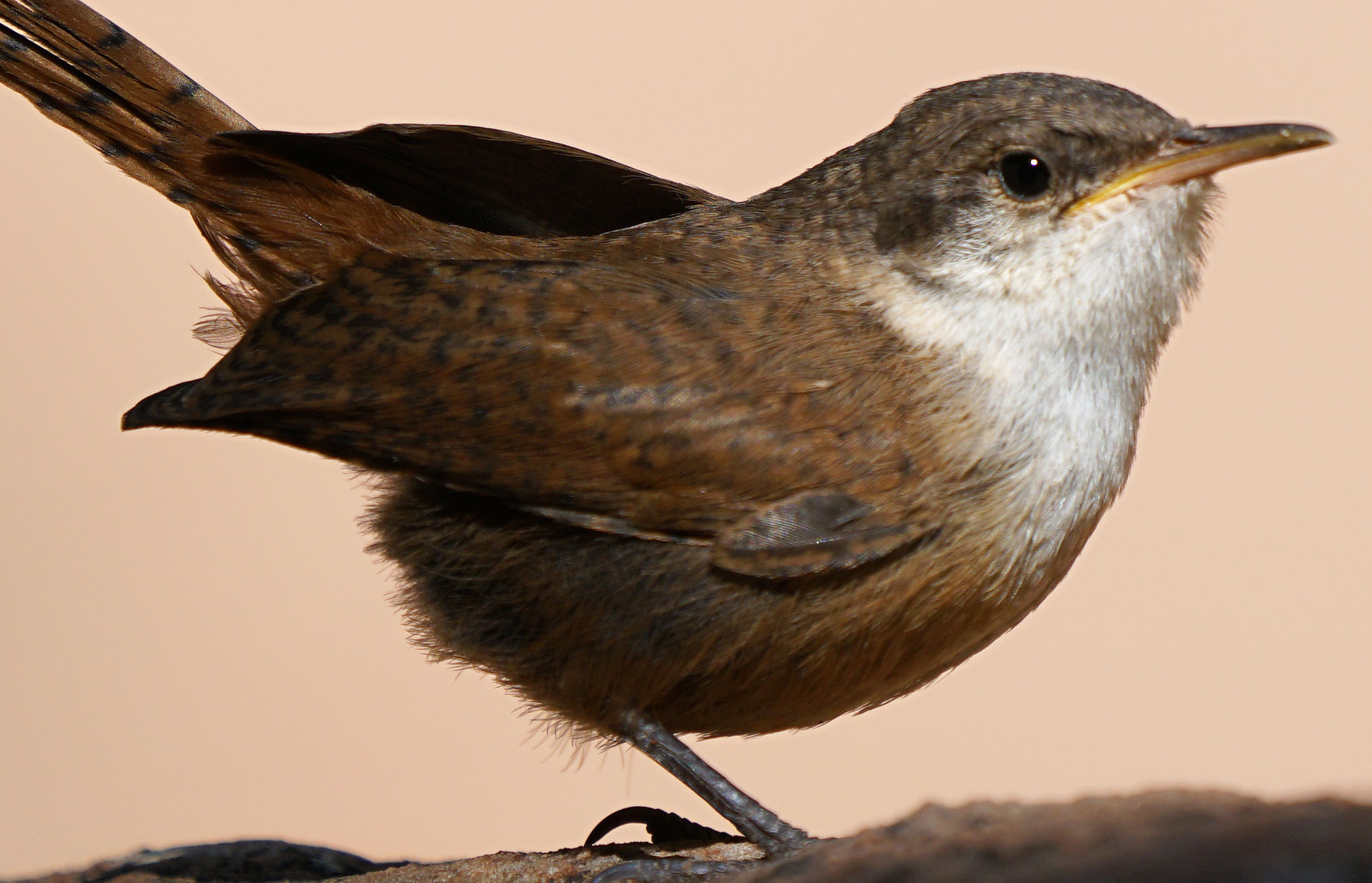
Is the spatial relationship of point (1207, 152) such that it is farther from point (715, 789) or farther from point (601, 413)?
point (715, 789)

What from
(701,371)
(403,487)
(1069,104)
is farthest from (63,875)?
(1069,104)

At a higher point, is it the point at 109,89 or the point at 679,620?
the point at 109,89

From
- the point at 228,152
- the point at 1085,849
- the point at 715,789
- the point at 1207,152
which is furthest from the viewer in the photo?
the point at 228,152

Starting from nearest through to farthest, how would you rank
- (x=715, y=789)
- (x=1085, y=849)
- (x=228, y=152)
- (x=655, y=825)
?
(x=1085, y=849) → (x=715, y=789) → (x=228, y=152) → (x=655, y=825)

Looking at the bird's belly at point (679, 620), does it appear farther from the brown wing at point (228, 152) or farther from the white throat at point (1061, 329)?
the brown wing at point (228, 152)

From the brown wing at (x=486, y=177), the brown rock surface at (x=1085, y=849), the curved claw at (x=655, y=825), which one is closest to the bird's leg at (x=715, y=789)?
the brown rock surface at (x=1085, y=849)

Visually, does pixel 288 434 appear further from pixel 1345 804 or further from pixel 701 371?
pixel 1345 804

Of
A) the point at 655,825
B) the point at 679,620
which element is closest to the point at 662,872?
the point at 679,620

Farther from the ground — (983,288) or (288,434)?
(983,288)
